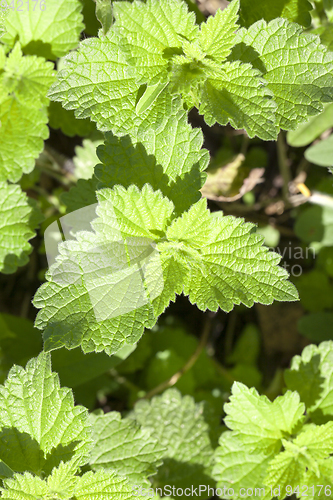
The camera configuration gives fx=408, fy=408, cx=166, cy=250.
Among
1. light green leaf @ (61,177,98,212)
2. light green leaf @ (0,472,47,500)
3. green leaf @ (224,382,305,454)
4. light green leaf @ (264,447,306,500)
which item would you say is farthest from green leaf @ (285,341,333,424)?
light green leaf @ (61,177,98,212)

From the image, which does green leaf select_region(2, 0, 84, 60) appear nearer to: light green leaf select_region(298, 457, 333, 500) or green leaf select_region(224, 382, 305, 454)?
green leaf select_region(224, 382, 305, 454)

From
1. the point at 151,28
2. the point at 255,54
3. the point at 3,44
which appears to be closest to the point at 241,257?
the point at 255,54

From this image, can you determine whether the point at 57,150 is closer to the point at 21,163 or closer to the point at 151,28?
the point at 21,163

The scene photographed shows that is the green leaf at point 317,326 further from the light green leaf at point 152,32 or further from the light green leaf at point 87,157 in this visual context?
the light green leaf at point 152,32

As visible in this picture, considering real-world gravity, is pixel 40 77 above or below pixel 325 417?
above

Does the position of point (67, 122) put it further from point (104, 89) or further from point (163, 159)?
point (163, 159)
